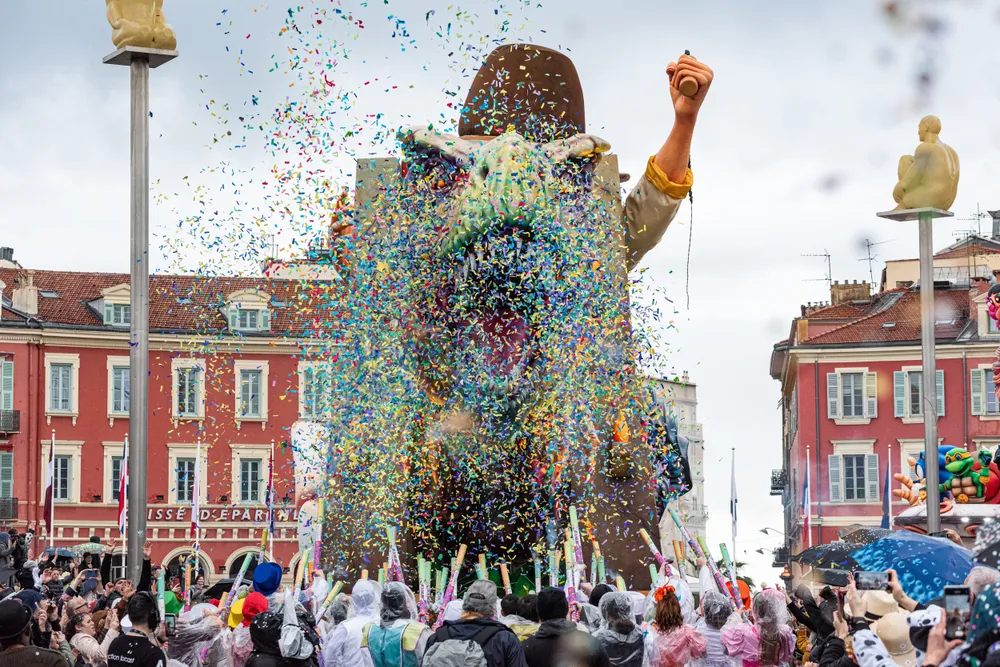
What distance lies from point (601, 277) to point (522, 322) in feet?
2.73

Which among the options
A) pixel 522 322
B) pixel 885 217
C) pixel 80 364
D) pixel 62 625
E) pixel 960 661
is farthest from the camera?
pixel 80 364

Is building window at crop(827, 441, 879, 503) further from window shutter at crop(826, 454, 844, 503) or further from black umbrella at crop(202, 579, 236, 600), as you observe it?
black umbrella at crop(202, 579, 236, 600)

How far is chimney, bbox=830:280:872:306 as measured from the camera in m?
64.8

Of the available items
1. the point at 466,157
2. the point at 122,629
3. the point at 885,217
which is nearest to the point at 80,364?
the point at 885,217

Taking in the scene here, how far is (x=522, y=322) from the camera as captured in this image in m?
15.2

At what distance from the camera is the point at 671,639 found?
10203 mm

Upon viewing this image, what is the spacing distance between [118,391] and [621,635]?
155ft

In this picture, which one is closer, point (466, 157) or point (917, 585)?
point (917, 585)

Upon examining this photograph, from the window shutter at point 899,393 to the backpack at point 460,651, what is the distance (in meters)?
51.8

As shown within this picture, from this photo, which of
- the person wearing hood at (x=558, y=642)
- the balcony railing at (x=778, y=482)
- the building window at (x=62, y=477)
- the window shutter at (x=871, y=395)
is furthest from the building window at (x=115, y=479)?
the person wearing hood at (x=558, y=642)

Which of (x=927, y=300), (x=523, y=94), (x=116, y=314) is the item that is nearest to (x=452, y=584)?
(x=523, y=94)

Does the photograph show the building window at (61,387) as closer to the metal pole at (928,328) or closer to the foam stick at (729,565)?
the metal pole at (928,328)

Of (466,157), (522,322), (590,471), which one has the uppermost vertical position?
(466,157)

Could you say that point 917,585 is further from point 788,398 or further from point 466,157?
point 788,398
